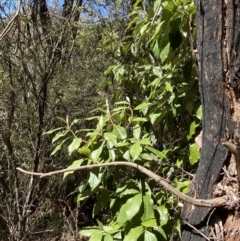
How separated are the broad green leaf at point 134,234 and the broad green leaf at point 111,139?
32 cm

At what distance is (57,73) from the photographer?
3.76 metres

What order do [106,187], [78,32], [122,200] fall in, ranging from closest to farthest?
[122,200] < [106,187] < [78,32]

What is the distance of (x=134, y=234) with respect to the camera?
146 cm

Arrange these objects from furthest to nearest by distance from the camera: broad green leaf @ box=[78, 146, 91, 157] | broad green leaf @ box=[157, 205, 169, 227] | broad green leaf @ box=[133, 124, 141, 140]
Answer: broad green leaf @ box=[133, 124, 141, 140] → broad green leaf @ box=[78, 146, 91, 157] → broad green leaf @ box=[157, 205, 169, 227]

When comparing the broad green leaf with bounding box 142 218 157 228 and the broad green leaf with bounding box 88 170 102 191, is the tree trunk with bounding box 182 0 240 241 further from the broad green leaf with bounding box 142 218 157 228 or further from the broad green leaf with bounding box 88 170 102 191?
the broad green leaf with bounding box 88 170 102 191

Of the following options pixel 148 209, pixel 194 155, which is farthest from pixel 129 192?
pixel 194 155

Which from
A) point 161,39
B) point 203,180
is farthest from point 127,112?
point 203,180

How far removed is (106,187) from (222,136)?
61 cm

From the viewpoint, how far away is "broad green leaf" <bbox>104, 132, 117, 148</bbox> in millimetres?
1627

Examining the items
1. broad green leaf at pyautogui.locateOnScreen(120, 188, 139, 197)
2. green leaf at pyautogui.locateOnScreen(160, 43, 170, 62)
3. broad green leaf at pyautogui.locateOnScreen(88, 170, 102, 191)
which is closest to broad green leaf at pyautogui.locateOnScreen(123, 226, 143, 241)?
broad green leaf at pyautogui.locateOnScreen(120, 188, 139, 197)

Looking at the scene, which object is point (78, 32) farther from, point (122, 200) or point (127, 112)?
point (122, 200)

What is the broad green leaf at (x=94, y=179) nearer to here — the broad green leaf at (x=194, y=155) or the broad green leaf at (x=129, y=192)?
the broad green leaf at (x=129, y=192)

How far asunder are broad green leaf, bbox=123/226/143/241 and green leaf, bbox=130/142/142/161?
0.24m

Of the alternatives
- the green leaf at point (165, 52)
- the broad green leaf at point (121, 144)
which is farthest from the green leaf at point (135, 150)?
the green leaf at point (165, 52)
